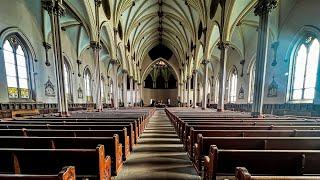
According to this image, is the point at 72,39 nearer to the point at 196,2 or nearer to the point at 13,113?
the point at 13,113

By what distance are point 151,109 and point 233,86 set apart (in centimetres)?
1165

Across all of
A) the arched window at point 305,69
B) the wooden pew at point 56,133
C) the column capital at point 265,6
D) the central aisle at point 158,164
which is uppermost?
the column capital at point 265,6

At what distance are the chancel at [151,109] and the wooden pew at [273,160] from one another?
13 millimetres

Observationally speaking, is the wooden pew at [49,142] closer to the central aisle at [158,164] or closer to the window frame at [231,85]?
the central aisle at [158,164]

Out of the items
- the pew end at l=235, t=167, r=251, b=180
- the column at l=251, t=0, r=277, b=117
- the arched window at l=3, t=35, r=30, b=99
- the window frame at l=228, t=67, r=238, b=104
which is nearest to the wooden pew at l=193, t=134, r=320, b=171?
the pew end at l=235, t=167, r=251, b=180

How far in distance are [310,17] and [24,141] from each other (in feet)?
48.5

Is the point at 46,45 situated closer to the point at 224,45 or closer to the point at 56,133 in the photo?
the point at 56,133

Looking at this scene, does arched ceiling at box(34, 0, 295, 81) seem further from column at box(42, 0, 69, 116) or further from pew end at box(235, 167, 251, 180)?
pew end at box(235, 167, 251, 180)

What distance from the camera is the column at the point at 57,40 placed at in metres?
8.12

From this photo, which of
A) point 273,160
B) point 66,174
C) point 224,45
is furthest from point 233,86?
point 66,174

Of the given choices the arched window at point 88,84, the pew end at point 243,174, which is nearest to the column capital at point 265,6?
the pew end at point 243,174

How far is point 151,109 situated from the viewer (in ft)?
54.2

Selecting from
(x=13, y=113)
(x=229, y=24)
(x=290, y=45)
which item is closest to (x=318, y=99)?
(x=290, y=45)

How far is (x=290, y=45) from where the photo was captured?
39.1 feet
